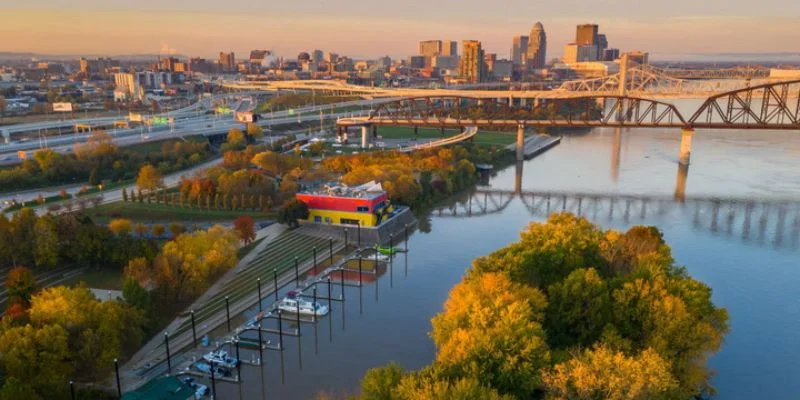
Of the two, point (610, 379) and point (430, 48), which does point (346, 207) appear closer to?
point (610, 379)

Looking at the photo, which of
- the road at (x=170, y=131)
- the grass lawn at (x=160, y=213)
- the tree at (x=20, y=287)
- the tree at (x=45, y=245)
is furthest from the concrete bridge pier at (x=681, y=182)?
the road at (x=170, y=131)

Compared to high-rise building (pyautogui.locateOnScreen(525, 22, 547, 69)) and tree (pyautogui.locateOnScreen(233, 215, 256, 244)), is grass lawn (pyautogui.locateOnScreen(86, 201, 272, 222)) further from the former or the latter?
high-rise building (pyautogui.locateOnScreen(525, 22, 547, 69))

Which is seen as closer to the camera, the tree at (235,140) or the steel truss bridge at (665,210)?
the steel truss bridge at (665,210)

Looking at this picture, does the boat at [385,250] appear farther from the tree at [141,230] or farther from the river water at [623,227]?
the tree at [141,230]

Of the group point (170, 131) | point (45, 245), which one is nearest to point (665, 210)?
point (45, 245)

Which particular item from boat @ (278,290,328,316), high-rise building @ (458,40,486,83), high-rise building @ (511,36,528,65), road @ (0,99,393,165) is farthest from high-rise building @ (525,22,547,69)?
boat @ (278,290,328,316)

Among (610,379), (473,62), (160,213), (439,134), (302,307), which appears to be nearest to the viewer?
(610,379)
